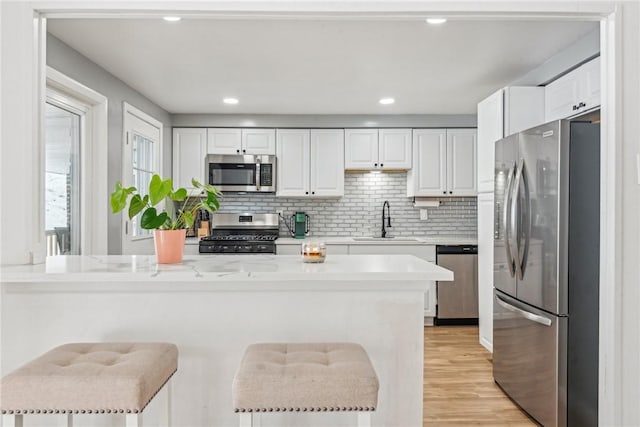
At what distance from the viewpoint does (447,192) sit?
16.7ft

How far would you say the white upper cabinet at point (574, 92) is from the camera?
2.82 metres

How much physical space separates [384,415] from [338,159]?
3.58 m

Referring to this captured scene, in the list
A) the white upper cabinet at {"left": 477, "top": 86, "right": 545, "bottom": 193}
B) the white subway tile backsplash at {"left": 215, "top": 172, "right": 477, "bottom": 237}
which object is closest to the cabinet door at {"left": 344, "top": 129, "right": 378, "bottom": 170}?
the white subway tile backsplash at {"left": 215, "top": 172, "right": 477, "bottom": 237}

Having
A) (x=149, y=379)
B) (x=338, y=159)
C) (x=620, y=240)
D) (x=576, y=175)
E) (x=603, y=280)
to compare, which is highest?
(x=338, y=159)

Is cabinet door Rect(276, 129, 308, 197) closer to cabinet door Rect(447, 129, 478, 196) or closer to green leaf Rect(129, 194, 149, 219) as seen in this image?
cabinet door Rect(447, 129, 478, 196)

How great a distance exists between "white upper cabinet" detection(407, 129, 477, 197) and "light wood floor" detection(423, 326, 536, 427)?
167 centimetres

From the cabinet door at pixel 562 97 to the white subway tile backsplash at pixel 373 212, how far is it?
2073mm

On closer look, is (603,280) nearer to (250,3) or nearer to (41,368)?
(250,3)

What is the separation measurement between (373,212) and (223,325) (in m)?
3.76

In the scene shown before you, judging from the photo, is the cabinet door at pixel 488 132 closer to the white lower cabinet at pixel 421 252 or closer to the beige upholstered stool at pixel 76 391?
the white lower cabinet at pixel 421 252

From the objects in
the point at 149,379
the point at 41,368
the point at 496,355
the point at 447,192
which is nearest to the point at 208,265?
the point at 149,379

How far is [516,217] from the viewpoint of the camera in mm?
2783

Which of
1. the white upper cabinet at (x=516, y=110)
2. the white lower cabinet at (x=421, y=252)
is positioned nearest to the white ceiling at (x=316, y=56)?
the white upper cabinet at (x=516, y=110)

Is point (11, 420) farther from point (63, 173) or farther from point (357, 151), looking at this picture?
point (357, 151)
